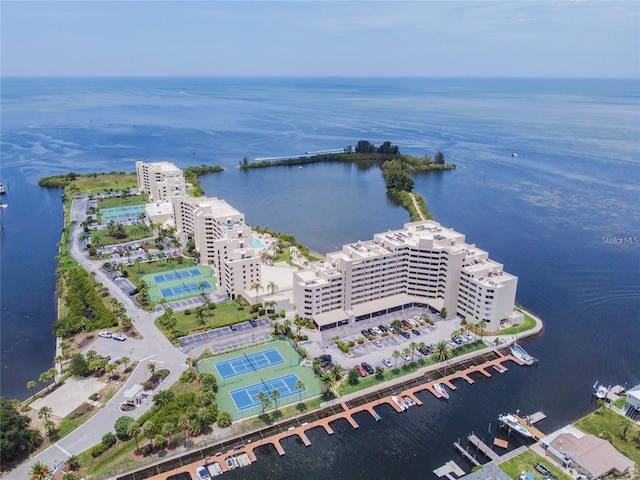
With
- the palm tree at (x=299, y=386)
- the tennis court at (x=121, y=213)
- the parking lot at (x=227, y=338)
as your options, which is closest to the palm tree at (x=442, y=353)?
the palm tree at (x=299, y=386)

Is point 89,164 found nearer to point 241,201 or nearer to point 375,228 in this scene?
point 241,201

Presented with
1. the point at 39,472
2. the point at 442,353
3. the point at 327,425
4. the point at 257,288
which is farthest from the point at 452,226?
the point at 39,472

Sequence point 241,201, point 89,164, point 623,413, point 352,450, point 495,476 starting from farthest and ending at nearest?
point 89,164 → point 241,201 → point 623,413 → point 352,450 → point 495,476

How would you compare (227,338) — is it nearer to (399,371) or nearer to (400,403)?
(399,371)

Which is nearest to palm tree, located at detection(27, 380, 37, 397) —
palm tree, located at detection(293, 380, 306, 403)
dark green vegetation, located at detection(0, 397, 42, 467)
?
dark green vegetation, located at detection(0, 397, 42, 467)

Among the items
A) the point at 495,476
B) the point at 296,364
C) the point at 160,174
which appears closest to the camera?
the point at 495,476

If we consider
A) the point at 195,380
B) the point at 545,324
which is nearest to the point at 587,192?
the point at 545,324

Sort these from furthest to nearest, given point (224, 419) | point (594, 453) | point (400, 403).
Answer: point (400, 403), point (224, 419), point (594, 453)
